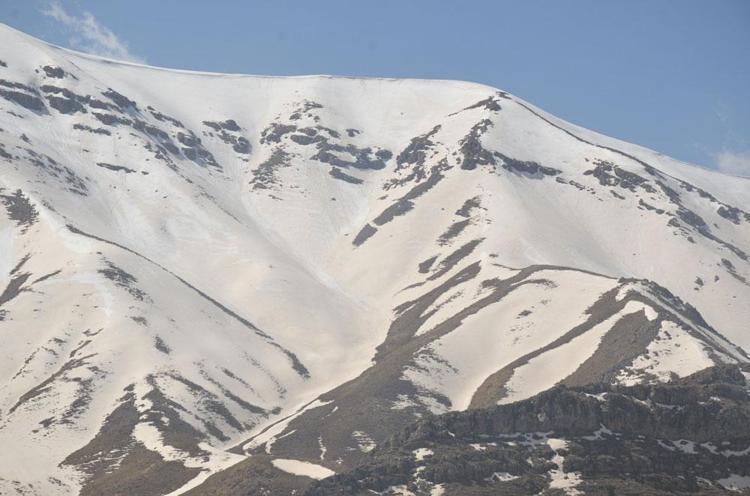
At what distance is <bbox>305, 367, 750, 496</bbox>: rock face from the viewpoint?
126 m

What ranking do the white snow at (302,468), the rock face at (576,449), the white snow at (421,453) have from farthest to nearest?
the white snow at (302,468) → the white snow at (421,453) → the rock face at (576,449)

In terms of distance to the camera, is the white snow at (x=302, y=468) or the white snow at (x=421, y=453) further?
the white snow at (x=302, y=468)

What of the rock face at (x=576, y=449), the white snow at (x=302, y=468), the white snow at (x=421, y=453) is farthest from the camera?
the white snow at (x=302, y=468)

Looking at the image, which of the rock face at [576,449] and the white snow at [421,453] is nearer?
the rock face at [576,449]

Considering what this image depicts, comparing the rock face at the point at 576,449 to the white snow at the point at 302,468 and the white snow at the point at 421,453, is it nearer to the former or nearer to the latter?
the white snow at the point at 421,453

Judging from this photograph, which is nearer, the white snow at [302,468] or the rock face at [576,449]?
the rock face at [576,449]

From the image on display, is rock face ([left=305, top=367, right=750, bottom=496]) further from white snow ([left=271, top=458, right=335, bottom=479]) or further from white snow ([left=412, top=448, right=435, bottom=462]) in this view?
white snow ([left=271, top=458, right=335, bottom=479])

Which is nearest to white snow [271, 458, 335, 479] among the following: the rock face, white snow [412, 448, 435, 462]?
the rock face

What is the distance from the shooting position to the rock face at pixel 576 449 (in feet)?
412

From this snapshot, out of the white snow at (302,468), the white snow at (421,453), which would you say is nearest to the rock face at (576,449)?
the white snow at (421,453)

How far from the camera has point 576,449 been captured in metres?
133

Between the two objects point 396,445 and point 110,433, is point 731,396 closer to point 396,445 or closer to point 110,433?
point 396,445

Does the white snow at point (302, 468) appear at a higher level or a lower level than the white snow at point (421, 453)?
higher

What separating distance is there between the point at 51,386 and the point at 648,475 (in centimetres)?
11077
